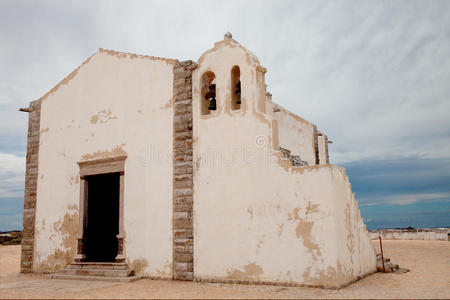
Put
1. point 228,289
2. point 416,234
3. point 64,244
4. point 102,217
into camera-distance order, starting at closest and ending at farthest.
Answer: point 228,289 < point 64,244 < point 102,217 < point 416,234

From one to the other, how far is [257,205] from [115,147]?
428cm

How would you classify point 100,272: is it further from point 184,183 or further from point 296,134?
point 296,134

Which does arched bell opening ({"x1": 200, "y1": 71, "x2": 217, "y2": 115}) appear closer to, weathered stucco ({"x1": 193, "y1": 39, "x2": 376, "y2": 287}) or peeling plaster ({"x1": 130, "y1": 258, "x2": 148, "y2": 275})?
weathered stucco ({"x1": 193, "y1": 39, "x2": 376, "y2": 287})

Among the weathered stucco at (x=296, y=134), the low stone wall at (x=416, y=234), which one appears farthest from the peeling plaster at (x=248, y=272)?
the low stone wall at (x=416, y=234)

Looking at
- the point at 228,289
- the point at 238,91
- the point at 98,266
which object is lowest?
the point at 228,289

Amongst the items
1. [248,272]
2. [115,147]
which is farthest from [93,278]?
[248,272]

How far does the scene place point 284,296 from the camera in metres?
6.59

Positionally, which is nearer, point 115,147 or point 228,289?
point 228,289

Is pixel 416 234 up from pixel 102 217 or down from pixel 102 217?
down

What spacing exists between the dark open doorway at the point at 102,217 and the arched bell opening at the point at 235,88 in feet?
15.1

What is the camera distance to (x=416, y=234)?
2064 centimetres

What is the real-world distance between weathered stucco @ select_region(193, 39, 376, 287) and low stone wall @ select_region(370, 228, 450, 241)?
12.5 m

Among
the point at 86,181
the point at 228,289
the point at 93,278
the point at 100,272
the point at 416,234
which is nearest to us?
the point at 228,289

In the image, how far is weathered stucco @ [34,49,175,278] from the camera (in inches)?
370
